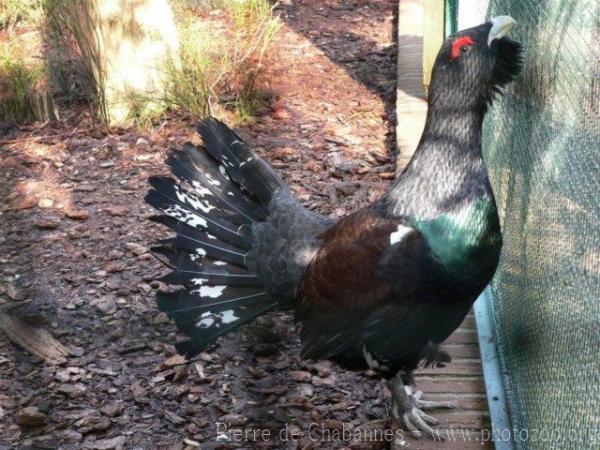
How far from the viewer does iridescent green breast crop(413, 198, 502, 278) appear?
3.06 metres

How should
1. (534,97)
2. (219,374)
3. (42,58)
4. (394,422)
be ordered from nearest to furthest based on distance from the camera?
(534,97)
(394,422)
(219,374)
(42,58)

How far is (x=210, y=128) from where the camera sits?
400 cm

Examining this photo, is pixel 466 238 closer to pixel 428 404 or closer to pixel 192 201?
pixel 428 404

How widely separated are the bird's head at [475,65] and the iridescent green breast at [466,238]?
414mm

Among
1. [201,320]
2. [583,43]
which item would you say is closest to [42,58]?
[201,320]

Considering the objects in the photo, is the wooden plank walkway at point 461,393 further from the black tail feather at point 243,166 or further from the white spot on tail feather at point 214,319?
the black tail feather at point 243,166

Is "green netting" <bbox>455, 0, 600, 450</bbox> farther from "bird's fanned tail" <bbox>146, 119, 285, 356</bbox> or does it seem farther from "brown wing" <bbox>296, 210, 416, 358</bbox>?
"bird's fanned tail" <bbox>146, 119, 285, 356</bbox>

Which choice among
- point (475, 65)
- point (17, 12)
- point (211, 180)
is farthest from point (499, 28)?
point (17, 12)

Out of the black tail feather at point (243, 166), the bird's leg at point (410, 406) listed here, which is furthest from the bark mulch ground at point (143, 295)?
the black tail feather at point (243, 166)

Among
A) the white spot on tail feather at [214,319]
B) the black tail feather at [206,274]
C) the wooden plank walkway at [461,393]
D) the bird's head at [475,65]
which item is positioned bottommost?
the wooden plank walkway at [461,393]

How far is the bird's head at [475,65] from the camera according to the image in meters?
3.06

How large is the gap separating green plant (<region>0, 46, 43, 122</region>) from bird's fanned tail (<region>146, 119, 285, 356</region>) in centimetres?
262

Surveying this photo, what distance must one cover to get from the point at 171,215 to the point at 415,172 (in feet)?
4.17

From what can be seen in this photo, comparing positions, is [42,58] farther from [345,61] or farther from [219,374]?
[219,374]
